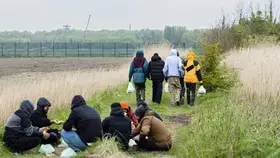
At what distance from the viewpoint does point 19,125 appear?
10398 mm

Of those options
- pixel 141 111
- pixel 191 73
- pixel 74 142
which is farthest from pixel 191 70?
pixel 74 142

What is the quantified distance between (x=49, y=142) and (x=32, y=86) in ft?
20.0

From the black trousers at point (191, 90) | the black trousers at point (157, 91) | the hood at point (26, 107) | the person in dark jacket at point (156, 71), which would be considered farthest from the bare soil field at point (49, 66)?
the hood at point (26, 107)

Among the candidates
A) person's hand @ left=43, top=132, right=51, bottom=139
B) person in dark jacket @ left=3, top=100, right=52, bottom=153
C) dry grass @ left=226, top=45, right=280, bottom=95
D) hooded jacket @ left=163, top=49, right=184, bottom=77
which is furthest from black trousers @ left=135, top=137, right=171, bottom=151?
hooded jacket @ left=163, top=49, right=184, bottom=77

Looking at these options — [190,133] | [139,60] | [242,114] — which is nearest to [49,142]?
[190,133]

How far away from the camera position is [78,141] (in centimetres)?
1034

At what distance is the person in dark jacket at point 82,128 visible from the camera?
1035 centimetres

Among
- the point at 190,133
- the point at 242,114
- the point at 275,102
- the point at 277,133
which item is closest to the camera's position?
the point at 277,133

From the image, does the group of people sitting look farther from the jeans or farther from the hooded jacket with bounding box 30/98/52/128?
the hooded jacket with bounding box 30/98/52/128

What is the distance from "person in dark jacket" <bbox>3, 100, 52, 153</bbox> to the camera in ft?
34.0

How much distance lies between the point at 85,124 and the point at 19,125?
1.26 m

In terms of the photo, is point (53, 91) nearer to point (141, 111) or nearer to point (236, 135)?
point (141, 111)

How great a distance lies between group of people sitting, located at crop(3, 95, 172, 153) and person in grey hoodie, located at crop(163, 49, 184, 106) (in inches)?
254

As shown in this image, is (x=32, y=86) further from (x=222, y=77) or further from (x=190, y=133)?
(x=190, y=133)
